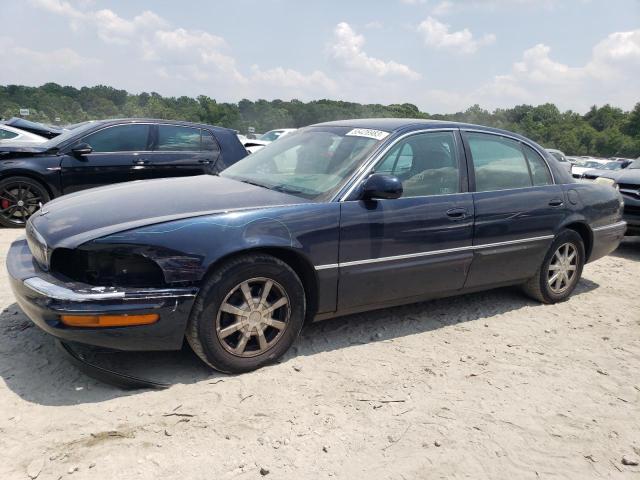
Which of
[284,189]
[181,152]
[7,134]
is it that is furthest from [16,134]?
[284,189]

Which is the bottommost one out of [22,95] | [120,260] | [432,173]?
[120,260]

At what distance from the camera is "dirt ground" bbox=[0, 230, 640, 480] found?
239cm

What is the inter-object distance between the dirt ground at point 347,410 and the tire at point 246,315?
14 centimetres

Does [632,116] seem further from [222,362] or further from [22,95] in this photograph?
[222,362]

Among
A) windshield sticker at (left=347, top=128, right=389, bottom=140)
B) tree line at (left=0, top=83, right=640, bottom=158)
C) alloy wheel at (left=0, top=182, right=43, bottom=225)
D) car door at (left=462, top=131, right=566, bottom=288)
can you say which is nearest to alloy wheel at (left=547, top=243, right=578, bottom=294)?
car door at (left=462, top=131, right=566, bottom=288)

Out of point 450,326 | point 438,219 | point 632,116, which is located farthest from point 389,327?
point 632,116

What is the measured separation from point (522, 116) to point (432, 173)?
77072 millimetres

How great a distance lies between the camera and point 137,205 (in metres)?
3.18

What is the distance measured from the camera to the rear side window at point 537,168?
462 centimetres

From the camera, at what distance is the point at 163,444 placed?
2459 mm

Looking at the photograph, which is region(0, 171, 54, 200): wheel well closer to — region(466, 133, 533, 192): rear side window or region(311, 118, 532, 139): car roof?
region(311, 118, 532, 139): car roof

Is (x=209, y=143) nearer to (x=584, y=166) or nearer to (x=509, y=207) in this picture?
(x=509, y=207)

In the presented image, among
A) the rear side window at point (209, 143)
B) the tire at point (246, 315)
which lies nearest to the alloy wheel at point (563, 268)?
the tire at point (246, 315)

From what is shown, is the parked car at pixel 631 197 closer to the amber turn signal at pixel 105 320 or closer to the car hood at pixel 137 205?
the car hood at pixel 137 205
